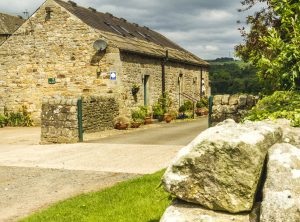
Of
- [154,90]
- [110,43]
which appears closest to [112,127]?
[110,43]

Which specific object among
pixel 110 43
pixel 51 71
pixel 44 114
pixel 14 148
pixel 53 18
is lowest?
pixel 14 148

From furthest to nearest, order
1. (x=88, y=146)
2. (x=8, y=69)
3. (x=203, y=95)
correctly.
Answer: (x=203, y=95)
(x=8, y=69)
(x=88, y=146)

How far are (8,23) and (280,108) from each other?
3921 cm

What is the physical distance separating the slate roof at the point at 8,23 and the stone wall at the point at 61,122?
26.6 m

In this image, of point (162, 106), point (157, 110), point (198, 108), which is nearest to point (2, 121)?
point (157, 110)

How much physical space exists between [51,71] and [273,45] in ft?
55.0

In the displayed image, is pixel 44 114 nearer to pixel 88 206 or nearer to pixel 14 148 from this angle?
pixel 14 148

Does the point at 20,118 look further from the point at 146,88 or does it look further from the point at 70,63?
the point at 146,88

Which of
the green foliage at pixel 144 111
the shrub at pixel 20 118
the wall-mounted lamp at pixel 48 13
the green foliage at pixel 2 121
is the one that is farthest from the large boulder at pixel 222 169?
the green foliage at pixel 2 121

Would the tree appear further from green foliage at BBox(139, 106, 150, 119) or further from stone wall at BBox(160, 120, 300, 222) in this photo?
green foliage at BBox(139, 106, 150, 119)

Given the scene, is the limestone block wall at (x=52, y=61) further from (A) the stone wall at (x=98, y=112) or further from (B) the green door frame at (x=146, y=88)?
(B) the green door frame at (x=146, y=88)

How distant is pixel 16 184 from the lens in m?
8.39

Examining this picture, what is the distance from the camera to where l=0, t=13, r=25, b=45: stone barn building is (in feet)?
124

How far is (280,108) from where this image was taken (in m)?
4.53
